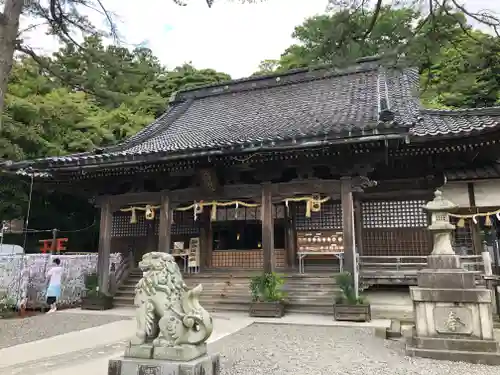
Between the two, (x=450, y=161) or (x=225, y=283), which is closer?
(x=450, y=161)

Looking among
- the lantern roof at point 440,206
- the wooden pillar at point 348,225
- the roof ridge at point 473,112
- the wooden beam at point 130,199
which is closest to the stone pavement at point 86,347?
the wooden pillar at point 348,225

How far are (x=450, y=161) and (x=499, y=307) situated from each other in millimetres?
3786

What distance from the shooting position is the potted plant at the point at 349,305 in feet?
27.7

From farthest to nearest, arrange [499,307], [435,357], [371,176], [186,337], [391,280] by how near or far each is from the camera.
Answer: [371,176] → [391,280] → [499,307] → [435,357] → [186,337]

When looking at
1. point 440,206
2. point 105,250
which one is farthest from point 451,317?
point 105,250

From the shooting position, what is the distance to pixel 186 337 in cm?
421

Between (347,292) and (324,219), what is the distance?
122 inches

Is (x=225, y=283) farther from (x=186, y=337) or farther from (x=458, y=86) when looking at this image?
(x=458, y=86)

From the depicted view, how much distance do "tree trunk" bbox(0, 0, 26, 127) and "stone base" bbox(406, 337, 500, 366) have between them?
6.76 metres

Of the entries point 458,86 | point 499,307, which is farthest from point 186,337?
point 499,307

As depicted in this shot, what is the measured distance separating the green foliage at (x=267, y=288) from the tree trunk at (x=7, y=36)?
21.3ft

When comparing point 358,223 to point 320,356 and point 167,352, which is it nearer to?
point 320,356

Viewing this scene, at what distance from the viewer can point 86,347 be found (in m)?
6.36

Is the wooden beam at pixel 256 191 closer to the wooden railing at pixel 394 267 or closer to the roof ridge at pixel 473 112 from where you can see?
the wooden railing at pixel 394 267
